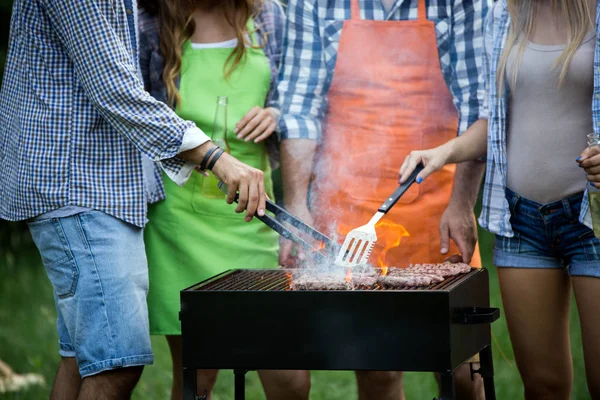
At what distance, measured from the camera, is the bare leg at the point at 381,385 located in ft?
11.5

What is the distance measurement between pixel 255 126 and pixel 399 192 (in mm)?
756

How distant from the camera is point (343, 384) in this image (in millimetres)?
5188

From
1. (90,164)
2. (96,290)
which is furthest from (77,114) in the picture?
(96,290)

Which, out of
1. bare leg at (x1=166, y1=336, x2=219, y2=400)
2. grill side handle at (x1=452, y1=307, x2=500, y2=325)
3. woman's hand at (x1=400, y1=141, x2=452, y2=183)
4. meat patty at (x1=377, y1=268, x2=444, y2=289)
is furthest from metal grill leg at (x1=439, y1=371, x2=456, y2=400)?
bare leg at (x1=166, y1=336, x2=219, y2=400)

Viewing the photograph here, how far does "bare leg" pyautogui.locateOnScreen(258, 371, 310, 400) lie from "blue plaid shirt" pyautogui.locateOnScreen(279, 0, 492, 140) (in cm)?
96

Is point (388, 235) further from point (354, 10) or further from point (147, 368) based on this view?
point (147, 368)

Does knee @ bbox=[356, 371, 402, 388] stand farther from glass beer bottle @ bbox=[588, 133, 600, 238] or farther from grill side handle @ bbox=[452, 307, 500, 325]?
glass beer bottle @ bbox=[588, 133, 600, 238]

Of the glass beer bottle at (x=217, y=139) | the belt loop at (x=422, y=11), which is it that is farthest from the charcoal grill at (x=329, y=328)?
the belt loop at (x=422, y=11)

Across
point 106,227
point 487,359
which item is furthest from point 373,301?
point 106,227

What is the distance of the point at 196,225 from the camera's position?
3.47m

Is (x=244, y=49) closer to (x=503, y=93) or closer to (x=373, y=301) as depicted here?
(x=503, y=93)

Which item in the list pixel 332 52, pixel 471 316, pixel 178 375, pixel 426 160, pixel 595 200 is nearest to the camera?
pixel 471 316

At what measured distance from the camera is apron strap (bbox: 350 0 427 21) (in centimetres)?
345

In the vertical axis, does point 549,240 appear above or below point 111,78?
below
